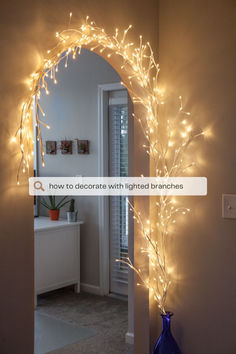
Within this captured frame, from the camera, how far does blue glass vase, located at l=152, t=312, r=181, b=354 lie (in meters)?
2.33

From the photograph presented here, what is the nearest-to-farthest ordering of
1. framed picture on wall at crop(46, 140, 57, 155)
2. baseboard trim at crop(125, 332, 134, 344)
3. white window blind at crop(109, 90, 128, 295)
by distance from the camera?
baseboard trim at crop(125, 332, 134, 344), white window blind at crop(109, 90, 128, 295), framed picture on wall at crop(46, 140, 57, 155)

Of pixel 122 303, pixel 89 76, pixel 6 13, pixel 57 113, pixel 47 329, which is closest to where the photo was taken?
pixel 6 13

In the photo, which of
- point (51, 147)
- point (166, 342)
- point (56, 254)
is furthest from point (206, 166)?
point (51, 147)

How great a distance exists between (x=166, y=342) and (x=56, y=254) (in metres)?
2.39

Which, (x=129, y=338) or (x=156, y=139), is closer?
(x=156, y=139)

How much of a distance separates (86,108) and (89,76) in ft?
1.08

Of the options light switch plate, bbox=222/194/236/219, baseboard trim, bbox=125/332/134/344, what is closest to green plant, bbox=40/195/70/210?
baseboard trim, bbox=125/332/134/344

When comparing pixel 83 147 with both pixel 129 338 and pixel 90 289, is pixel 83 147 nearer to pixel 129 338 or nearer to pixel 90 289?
pixel 90 289

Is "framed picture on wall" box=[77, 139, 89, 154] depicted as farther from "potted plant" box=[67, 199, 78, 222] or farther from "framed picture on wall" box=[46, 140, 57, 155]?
"potted plant" box=[67, 199, 78, 222]

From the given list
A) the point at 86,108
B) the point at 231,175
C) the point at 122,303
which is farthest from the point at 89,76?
the point at 231,175

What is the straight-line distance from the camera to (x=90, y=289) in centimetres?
483

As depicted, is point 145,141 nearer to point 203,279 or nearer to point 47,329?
point 203,279

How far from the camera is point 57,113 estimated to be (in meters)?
5.09
